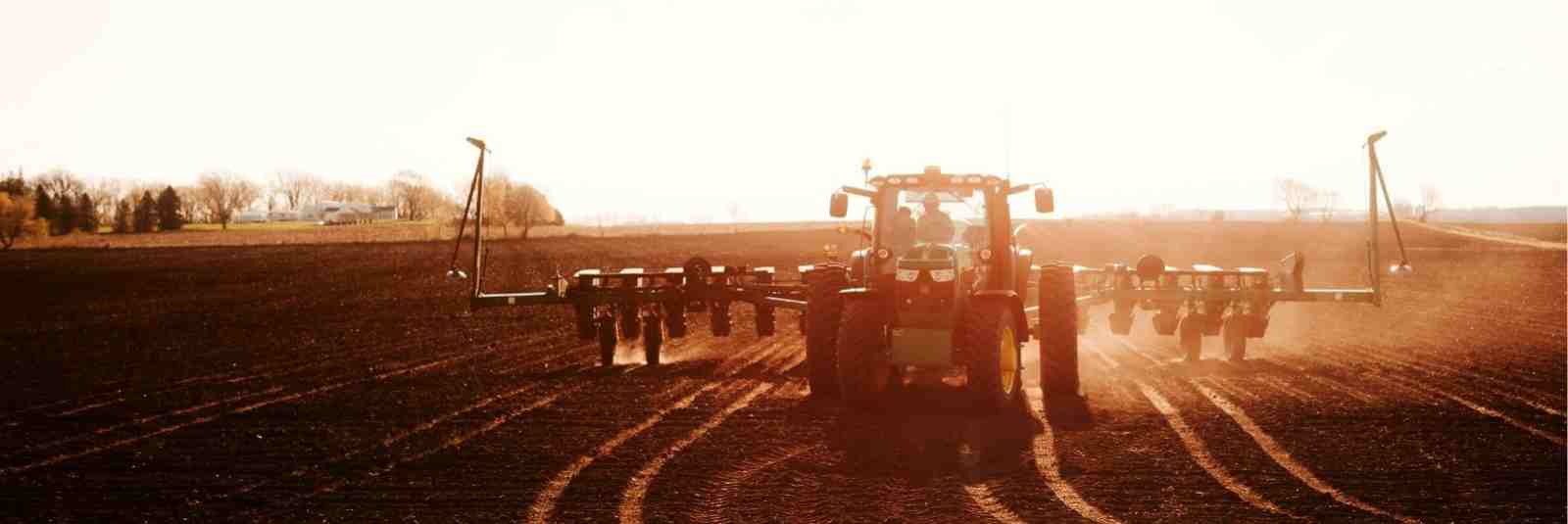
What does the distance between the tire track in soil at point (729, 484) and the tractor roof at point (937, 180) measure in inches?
119

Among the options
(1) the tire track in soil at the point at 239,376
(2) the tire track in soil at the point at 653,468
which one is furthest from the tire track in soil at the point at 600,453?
(1) the tire track in soil at the point at 239,376

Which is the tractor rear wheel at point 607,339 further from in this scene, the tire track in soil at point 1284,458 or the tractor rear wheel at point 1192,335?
the tractor rear wheel at point 1192,335

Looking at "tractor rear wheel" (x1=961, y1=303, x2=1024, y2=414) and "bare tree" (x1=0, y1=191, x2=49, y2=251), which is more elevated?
"bare tree" (x1=0, y1=191, x2=49, y2=251)

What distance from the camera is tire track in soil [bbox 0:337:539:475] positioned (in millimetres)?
9232

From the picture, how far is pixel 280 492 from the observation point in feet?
26.7

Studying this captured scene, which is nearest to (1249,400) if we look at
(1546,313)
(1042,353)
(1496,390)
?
(1042,353)

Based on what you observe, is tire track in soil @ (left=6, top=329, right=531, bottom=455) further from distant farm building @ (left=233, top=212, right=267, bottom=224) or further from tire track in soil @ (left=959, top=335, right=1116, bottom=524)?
distant farm building @ (left=233, top=212, right=267, bottom=224)

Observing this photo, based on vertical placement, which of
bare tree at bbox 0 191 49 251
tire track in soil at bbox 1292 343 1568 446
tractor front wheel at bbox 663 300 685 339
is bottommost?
tire track in soil at bbox 1292 343 1568 446

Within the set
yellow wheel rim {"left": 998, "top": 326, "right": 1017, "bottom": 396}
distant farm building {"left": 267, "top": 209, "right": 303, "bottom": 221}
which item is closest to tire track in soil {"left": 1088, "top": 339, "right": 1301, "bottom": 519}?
yellow wheel rim {"left": 998, "top": 326, "right": 1017, "bottom": 396}

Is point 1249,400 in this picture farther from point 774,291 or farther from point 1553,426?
point 774,291

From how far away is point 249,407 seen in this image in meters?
11.8

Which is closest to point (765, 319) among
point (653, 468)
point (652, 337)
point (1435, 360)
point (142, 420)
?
point (652, 337)

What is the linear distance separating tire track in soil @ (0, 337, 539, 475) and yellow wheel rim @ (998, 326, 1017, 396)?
7.09m

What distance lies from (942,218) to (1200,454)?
128 inches
